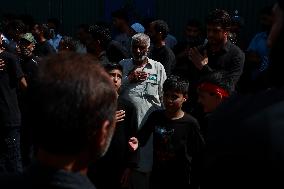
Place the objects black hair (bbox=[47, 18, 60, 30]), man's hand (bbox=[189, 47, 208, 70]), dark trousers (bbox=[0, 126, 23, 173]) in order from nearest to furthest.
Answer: man's hand (bbox=[189, 47, 208, 70]) < dark trousers (bbox=[0, 126, 23, 173]) < black hair (bbox=[47, 18, 60, 30])

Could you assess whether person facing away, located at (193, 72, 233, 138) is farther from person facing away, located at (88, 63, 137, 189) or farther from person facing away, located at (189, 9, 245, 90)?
person facing away, located at (88, 63, 137, 189)

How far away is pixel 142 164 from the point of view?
4.86 metres

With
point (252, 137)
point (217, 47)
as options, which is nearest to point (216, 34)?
point (217, 47)

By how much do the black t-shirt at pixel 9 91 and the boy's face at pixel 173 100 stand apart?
2089mm

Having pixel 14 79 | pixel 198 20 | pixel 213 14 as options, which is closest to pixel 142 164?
pixel 213 14

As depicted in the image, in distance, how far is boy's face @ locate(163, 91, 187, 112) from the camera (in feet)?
15.0

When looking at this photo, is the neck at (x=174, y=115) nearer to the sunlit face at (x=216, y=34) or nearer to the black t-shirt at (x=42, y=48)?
the sunlit face at (x=216, y=34)

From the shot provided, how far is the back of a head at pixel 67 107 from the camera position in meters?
1.53

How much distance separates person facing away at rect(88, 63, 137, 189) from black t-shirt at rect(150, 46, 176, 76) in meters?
1.76

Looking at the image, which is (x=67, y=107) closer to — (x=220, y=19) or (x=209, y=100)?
→ (x=209, y=100)

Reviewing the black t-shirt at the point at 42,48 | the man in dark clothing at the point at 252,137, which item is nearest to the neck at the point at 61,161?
the man in dark clothing at the point at 252,137

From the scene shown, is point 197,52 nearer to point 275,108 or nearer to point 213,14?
point 213,14

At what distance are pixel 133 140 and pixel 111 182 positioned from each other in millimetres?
409

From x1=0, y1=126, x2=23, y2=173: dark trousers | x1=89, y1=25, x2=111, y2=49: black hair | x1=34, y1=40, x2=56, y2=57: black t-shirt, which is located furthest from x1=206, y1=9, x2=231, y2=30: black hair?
x1=34, y1=40, x2=56, y2=57: black t-shirt
